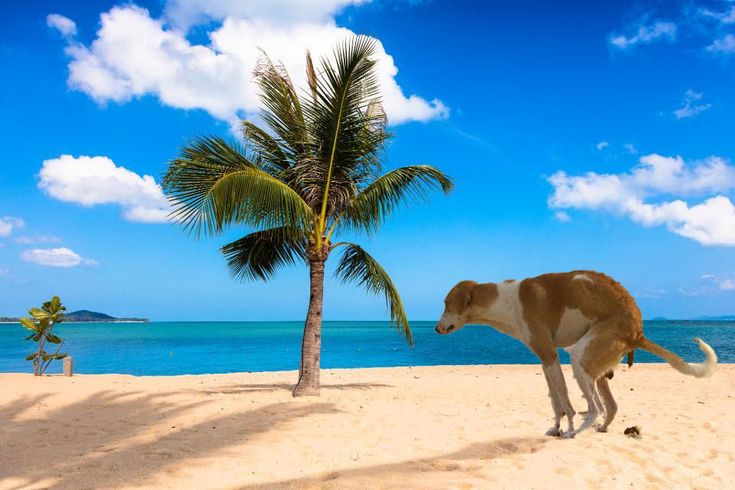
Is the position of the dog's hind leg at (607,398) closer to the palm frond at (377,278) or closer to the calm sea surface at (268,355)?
the palm frond at (377,278)

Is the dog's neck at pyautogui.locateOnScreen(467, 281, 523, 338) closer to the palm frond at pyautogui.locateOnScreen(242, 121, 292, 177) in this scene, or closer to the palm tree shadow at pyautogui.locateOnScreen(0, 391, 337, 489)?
the palm tree shadow at pyautogui.locateOnScreen(0, 391, 337, 489)

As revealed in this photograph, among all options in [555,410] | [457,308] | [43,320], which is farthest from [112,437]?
[43,320]

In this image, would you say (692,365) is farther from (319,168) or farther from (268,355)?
(268,355)

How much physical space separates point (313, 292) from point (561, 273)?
634cm

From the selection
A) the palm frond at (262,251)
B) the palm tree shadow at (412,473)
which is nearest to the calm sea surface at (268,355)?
the palm frond at (262,251)

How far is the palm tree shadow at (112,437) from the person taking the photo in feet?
17.9

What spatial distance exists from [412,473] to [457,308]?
1.77 metres

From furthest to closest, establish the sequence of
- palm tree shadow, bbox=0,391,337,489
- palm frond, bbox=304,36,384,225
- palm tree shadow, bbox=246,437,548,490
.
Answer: palm frond, bbox=304,36,384,225 < palm tree shadow, bbox=0,391,337,489 < palm tree shadow, bbox=246,437,548,490

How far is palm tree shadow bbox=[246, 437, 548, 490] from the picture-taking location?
475cm

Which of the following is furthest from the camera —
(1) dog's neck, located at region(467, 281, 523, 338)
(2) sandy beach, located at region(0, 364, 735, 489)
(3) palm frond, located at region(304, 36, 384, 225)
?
(3) palm frond, located at region(304, 36, 384, 225)

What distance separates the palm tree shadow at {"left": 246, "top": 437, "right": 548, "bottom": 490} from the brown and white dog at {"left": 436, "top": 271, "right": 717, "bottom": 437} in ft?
3.52

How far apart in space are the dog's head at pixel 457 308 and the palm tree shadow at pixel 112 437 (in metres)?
3.07

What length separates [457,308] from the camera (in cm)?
578

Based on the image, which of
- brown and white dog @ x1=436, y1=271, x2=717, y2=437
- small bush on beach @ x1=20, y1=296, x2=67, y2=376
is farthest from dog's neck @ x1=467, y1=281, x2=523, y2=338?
small bush on beach @ x1=20, y1=296, x2=67, y2=376
